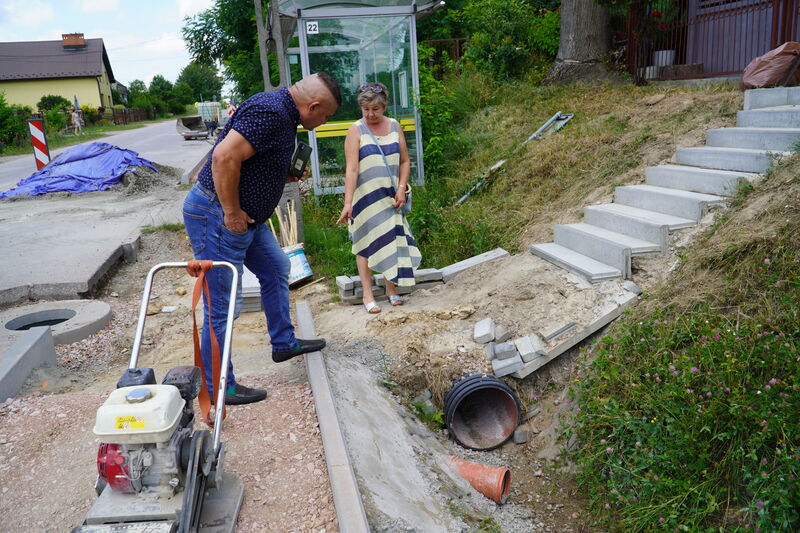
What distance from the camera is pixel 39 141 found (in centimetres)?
1628

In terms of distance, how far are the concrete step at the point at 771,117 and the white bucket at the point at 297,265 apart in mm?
5185

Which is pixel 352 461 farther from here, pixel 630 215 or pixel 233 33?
pixel 233 33

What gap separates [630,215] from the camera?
620 cm

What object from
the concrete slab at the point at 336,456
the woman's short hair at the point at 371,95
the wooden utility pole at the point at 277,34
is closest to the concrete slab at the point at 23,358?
the concrete slab at the point at 336,456

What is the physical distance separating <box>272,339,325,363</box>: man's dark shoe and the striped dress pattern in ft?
4.82

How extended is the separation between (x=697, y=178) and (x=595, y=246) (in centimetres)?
119

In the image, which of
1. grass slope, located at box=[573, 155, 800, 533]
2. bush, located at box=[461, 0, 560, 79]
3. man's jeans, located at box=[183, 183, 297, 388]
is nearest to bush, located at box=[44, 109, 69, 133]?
bush, located at box=[461, 0, 560, 79]

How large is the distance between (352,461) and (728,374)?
86.3 inches

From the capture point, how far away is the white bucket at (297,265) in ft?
25.3

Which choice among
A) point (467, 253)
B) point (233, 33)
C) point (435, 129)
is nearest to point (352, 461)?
point (467, 253)

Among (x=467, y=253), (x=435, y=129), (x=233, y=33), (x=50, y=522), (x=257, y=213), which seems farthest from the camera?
(x=233, y=33)

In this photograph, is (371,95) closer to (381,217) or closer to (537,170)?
(381,217)

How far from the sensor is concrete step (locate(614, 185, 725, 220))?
555cm

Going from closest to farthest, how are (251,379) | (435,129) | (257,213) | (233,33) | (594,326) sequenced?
(257,213), (251,379), (594,326), (435,129), (233,33)
